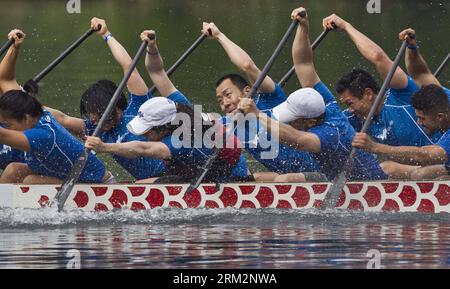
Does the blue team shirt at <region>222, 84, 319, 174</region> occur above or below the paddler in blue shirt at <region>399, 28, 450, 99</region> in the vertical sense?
below

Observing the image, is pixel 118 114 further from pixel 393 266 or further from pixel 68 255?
pixel 393 266

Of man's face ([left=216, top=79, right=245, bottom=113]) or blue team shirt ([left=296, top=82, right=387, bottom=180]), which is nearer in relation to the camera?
blue team shirt ([left=296, top=82, right=387, bottom=180])

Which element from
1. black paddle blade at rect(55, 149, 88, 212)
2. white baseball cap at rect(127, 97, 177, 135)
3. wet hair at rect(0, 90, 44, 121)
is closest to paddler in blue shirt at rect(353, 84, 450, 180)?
white baseball cap at rect(127, 97, 177, 135)

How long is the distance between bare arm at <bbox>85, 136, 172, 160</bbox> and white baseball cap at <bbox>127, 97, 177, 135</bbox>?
15 centimetres

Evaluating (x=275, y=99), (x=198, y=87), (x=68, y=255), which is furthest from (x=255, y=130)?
(x=198, y=87)

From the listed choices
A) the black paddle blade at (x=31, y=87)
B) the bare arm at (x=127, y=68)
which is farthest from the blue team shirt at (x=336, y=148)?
the black paddle blade at (x=31, y=87)

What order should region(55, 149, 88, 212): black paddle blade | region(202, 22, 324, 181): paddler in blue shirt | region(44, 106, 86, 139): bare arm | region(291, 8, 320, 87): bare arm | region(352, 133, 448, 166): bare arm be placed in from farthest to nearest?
region(44, 106, 86, 139): bare arm, region(202, 22, 324, 181): paddler in blue shirt, region(291, 8, 320, 87): bare arm, region(55, 149, 88, 212): black paddle blade, region(352, 133, 448, 166): bare arm

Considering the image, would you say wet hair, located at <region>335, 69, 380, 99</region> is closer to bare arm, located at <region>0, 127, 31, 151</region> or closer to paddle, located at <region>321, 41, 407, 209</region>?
paddle, located at <region>321, 41, 407, 209</region>

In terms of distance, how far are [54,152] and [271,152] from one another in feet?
6.05

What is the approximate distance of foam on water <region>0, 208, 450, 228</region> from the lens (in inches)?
489

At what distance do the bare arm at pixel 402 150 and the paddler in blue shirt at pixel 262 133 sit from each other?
1.98 ft

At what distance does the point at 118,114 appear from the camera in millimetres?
13117

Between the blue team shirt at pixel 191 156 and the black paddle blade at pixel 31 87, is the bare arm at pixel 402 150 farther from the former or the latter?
the black paddle blade at pixel 31 87

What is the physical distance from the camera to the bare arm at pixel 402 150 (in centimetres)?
1249
